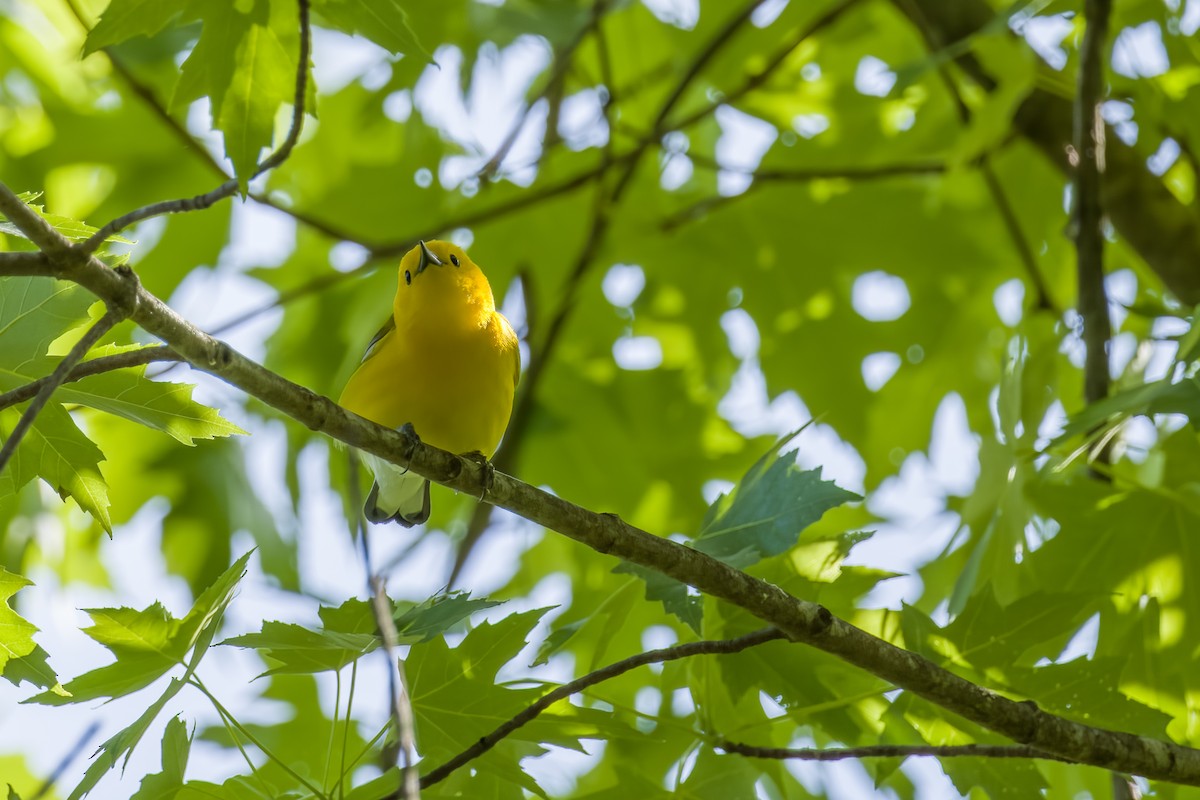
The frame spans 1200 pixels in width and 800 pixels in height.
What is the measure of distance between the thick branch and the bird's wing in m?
1.58

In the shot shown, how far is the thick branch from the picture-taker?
2031 millimetres

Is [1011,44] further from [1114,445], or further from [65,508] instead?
[65,508]

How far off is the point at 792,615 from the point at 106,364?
3.96 ft

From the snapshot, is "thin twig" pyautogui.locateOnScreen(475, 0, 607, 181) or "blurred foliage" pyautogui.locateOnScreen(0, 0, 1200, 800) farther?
"thin twig" pyautogui.locateOnScreen(475, 0, 607, 181)

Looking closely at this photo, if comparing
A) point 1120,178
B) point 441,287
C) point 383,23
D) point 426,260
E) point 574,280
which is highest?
point 574,280

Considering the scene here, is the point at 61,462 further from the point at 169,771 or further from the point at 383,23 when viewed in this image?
the point at 383,23

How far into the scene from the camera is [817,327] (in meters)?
4.51

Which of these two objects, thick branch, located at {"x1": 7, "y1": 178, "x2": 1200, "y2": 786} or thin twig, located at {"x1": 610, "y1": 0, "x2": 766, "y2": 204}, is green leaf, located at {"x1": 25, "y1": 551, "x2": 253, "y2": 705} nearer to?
thick branch, located at {"x1": 7, "y1": 178, "x2": 1200, "y2": 786}

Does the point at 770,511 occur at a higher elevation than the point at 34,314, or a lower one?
lower

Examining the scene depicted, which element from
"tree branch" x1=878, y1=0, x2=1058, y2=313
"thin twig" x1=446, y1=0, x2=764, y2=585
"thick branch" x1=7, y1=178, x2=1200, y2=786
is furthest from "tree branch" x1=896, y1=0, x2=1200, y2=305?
"thick branch" x1=7, y1=178, x2=1200, y2=786

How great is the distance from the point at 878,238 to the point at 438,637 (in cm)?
297

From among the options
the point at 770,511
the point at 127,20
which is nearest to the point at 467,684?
the point at 770,511

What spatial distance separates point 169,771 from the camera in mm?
2021

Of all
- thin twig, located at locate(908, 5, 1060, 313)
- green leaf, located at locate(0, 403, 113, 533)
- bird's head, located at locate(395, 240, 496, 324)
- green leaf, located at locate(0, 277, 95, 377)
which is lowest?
green leaf, located at locate(0, 403, 113, 533)
